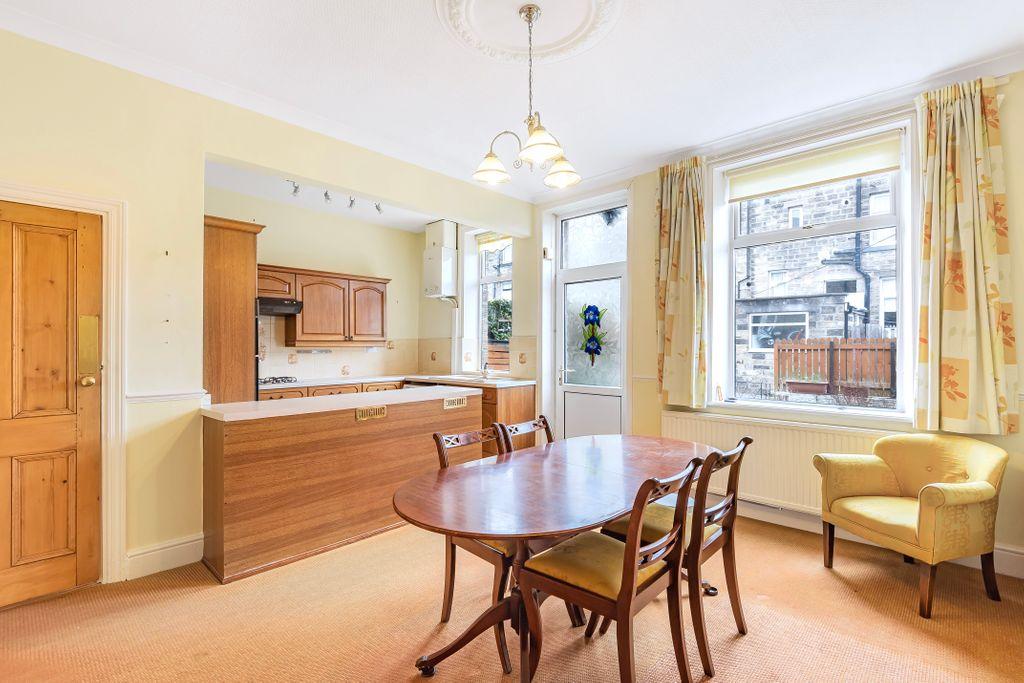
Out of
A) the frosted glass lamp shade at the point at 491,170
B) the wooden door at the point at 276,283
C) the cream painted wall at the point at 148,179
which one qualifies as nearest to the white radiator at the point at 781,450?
the frosted glass lamp shade at the point at 491,170

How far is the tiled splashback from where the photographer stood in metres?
5.11

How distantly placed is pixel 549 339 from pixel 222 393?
2.91 metres

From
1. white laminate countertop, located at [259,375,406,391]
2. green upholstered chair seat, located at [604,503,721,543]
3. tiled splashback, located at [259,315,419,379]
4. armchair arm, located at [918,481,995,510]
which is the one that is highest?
tiled splashback, located at [259,315,419,379]

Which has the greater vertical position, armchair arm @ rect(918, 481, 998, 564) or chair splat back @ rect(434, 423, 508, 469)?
chair splat back @ rect(434, 423, 508, 469)

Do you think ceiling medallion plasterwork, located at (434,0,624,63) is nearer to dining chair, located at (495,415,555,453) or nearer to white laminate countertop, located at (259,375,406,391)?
dining chair, located at (495,415,555,453)

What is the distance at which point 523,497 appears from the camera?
170cm

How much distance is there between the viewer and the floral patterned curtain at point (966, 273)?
8.42ft

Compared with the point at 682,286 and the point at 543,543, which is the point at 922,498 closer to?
the point at 543,543

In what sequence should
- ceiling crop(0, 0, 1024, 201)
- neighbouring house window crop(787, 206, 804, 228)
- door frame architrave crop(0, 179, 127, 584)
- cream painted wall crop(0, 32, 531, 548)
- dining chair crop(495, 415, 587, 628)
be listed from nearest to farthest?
1. dining chair crop(495, 415, 587, 628)
2. ceiling crop(0, 0, 1024, 201)
3. cream painted wall crop(0, 32, 531, 548)
4. door frame architrave crop(0, 179, 127, 584)
5. neighbouring house window crop(787, 206, 804, 228)

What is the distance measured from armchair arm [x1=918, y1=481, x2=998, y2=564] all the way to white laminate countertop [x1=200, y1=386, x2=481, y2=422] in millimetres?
2763

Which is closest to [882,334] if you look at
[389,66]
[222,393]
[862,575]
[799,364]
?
[799,364]

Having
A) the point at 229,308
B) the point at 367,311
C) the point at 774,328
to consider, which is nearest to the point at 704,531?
the point at 774,328

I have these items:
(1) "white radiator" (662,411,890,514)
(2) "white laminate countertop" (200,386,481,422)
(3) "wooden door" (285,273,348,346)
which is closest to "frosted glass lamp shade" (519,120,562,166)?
(2) "white laminate countertop" (200,386,481,422)

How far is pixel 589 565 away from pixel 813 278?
9.34 ft
